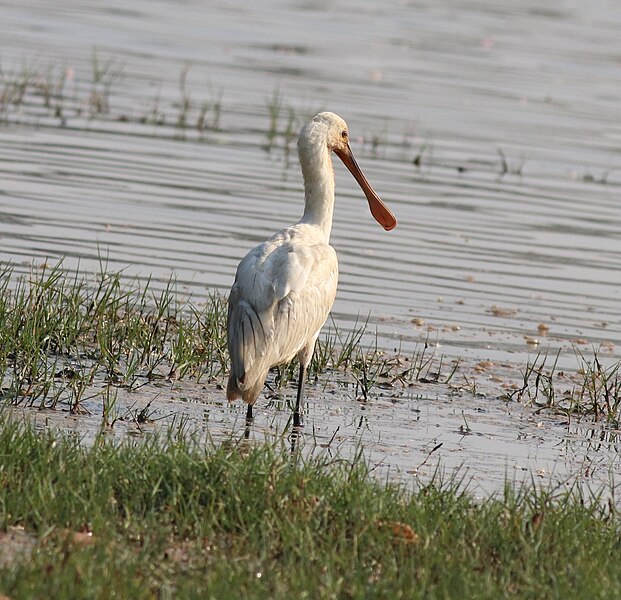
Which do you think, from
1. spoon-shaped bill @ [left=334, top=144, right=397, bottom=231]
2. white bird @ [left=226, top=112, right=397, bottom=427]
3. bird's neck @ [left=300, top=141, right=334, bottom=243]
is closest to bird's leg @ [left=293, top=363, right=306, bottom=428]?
white bird @ [left=226, top=112, right=397, bottom=427]

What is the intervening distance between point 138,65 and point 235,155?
18.2 feet

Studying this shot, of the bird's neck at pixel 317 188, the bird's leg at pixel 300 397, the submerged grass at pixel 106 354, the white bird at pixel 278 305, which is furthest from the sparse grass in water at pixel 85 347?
the bird's neck at pixel 317 188

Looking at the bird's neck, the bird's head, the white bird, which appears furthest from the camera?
the bird's head

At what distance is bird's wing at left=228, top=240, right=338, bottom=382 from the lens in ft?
25.8

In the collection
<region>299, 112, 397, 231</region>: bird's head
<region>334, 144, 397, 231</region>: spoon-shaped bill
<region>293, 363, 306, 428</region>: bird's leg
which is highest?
<region>299, 112, 397, 231</region>: bird's head

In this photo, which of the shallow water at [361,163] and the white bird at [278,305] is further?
the shallow water at [361,163]

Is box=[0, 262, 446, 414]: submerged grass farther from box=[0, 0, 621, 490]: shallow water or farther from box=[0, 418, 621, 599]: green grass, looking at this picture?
box=[0, 418, 621, 599]: green grass

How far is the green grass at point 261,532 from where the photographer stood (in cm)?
504

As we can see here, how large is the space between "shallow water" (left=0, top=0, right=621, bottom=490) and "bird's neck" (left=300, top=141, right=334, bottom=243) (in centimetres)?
149

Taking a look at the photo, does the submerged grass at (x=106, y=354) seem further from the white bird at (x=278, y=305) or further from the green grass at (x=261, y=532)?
the green grass at (x=261, y=532)

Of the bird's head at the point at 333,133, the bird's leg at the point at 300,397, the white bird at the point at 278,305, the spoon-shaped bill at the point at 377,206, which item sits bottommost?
the bird's leg at the point at 300,397

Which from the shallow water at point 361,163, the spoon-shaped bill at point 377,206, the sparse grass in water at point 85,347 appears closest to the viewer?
the sparse grass in water at point 85,347

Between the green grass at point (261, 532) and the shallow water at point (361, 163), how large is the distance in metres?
2.26

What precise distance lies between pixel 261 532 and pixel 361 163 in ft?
40.2
